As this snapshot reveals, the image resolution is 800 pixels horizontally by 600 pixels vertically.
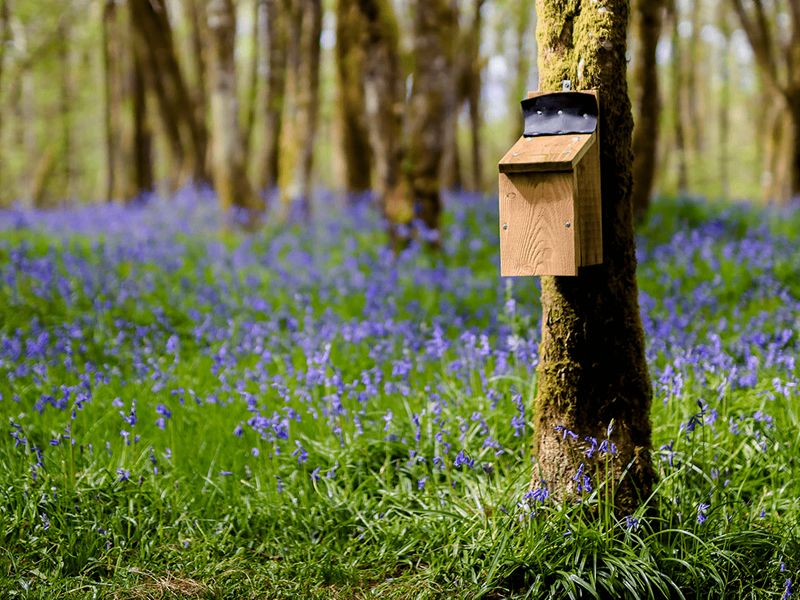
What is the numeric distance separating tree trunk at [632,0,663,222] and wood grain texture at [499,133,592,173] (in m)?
5.67

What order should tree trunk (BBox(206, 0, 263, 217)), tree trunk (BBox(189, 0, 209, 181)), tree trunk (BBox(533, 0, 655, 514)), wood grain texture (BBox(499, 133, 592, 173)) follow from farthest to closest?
tree trunk (BBox(189, 0, 209, 181)) < tree trunk (BBox(206, 0, 263, 217)) < tree trunk (BBox(533, 0, 655, 514)) < wood grain texture (BBox(499, 133, 592, 173))

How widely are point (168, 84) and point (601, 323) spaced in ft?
39.5

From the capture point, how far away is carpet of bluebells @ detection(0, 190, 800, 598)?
3189 mm

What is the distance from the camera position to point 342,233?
379 inches

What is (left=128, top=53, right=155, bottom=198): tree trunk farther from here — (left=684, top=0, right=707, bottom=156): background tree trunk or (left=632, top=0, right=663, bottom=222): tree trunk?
(left=684, top=0, right=707, bottom=156): background tree trunk

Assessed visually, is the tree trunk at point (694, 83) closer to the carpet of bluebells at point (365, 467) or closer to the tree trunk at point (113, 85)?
the tree trunk at point (113, 85)

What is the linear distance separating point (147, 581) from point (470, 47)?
45.3 feet

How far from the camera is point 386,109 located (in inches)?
388

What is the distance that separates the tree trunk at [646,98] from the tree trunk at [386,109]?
8.57 feet

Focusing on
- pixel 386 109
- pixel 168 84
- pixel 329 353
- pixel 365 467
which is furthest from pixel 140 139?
pixel 365 467

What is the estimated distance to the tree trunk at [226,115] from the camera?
30.6 feet

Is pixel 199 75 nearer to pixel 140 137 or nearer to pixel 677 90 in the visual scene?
pixel 140 137

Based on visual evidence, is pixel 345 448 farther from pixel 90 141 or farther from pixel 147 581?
pixel 90 141

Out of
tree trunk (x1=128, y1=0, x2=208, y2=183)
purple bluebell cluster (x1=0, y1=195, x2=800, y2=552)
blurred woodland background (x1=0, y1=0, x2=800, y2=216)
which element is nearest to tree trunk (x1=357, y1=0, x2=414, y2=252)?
blurred woodland background (x1=0, y1=0, x2=800, y2=216)
